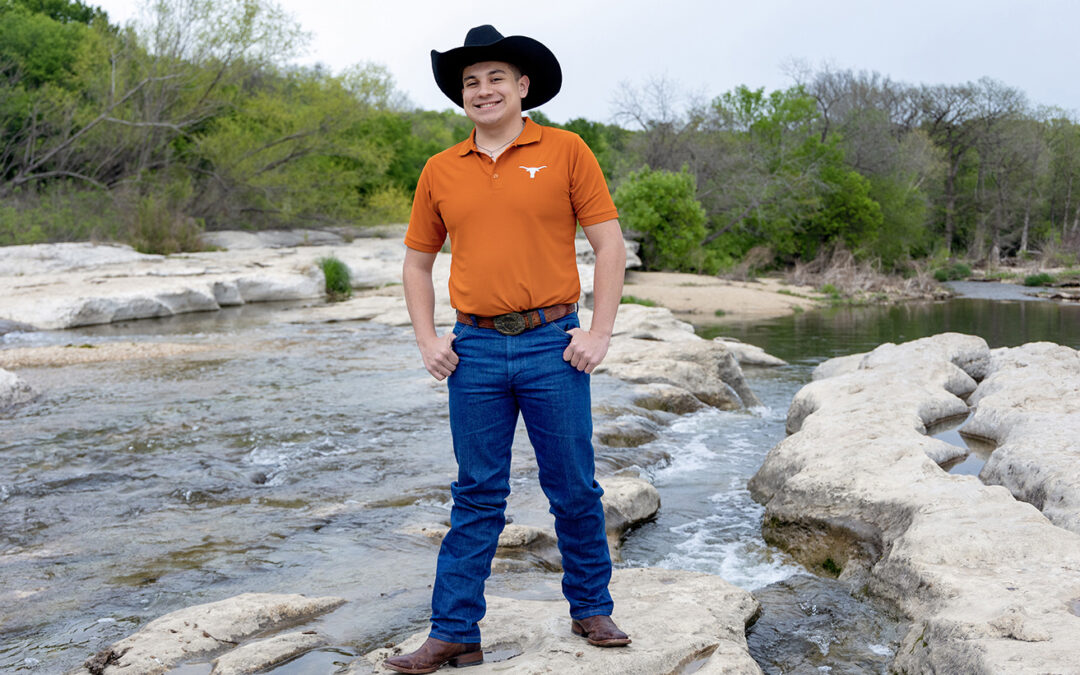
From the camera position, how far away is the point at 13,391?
8352mm

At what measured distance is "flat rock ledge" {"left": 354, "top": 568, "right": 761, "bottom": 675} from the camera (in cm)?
278

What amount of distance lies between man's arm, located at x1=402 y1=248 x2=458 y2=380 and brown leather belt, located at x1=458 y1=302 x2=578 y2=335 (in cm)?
15

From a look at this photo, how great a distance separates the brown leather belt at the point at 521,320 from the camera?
278 cm

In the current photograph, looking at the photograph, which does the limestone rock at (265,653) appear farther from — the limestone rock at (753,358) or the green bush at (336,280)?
the green bush at (336,280)

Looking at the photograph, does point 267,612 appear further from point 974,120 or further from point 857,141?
point 974,120

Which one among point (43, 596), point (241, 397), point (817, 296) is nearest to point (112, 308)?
point (241, 397)

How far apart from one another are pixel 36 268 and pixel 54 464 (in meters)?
13.4

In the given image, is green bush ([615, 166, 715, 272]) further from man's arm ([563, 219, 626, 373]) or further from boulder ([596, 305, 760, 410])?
man's arm ([563, 219, 626, 373])

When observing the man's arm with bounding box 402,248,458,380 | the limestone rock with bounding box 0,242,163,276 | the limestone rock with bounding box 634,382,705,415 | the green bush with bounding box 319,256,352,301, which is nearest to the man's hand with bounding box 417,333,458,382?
the man's arm with bounding box 402,248,458,380

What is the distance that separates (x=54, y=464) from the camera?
6.23m

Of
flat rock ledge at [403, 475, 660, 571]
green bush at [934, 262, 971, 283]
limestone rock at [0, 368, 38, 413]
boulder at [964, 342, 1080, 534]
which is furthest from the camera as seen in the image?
green bush at [934, 262, 971, 283]

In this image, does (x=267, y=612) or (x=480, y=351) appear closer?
(x=480, y=351)

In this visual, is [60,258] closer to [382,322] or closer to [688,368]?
[382,322]

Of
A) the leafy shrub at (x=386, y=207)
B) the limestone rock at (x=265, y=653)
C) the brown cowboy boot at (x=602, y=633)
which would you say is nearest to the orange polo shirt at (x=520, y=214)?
the brown cowboy boot at (x=602, y=633)
